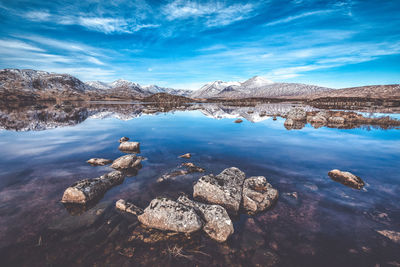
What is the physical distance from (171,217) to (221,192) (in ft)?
9.19

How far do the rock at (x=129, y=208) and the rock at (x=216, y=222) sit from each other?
108 inches

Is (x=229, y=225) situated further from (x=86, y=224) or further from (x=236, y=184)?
(x=86, y=224)

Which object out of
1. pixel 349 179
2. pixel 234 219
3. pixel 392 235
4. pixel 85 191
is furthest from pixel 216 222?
pixel 349 179

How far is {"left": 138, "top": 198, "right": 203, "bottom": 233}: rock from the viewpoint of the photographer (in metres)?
7.03

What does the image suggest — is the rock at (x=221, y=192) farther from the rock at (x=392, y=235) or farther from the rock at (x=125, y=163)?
the rock at (x=125, y=163)

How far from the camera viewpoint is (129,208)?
27.2 ft

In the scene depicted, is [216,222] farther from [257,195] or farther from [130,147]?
[130,147]

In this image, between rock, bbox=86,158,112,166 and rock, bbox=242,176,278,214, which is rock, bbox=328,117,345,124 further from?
rock, bbox=86,158,112,166

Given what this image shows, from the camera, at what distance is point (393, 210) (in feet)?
28.0

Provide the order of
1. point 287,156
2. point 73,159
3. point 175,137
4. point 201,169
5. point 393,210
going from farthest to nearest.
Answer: point 175,137 < point 287,156 < point 73,159 < point 201,169 < point 393,210

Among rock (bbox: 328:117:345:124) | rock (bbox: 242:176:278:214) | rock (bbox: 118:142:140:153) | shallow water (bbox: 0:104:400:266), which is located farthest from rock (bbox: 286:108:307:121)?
rock (bbox: 118:142:140:153)

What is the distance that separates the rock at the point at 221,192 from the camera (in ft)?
27.8

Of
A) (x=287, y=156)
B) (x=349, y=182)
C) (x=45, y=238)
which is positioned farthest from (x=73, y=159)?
(x=349, y=182)

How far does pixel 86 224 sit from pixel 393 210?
1448 cm
